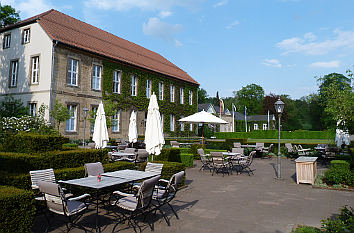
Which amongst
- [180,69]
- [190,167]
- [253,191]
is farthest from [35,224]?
[180,69]

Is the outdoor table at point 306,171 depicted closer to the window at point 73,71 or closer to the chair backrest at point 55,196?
the chair backrest at point 55,196

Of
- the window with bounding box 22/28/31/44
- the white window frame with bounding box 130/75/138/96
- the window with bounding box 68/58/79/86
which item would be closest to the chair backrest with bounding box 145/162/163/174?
the window with bounding box 68/58/79/86

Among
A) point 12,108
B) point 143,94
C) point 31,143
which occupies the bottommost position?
point 31,143

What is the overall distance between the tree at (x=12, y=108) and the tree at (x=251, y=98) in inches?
2781

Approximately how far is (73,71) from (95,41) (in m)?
5.24

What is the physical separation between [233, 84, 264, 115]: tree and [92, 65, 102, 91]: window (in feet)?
215

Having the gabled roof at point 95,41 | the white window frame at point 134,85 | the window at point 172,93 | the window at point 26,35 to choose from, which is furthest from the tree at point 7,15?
the window at point 172,93

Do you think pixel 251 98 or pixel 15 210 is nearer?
pixel 15 210

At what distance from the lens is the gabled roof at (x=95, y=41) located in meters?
20.8

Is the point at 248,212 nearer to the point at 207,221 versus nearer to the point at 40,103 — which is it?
the point at 207,221

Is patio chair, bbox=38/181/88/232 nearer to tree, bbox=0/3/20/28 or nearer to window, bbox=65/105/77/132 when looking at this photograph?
window, bbox=65/105/77/132

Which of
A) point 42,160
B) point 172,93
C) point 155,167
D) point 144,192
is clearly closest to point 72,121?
point 172,93

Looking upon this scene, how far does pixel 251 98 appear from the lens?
3322 inches

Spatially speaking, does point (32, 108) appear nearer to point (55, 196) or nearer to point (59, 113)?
point (59, 113)
